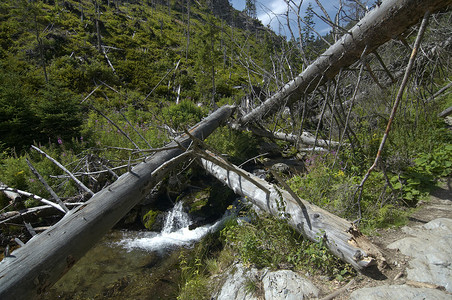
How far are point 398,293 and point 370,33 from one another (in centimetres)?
260

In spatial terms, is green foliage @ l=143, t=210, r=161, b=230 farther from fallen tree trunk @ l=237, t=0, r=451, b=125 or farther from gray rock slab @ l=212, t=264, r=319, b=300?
fallen tree trunk @ l=237, t=0, r=451, b=125

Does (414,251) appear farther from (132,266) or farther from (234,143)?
(234,143)

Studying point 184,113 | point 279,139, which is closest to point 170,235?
point 279,139

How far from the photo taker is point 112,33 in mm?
26375

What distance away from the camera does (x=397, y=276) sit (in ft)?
6.13

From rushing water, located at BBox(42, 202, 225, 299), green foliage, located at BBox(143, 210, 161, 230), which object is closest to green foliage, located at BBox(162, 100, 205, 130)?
green foliage, located at BBox(143, 210, 161, 230)

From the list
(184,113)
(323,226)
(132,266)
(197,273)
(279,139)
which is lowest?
(197,273)

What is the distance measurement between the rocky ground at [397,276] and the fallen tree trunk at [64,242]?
1.62 metres

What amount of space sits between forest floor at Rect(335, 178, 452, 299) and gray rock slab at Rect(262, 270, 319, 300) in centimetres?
27

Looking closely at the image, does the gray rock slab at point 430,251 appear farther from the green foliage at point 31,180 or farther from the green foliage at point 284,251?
the green foliage at point 31,180

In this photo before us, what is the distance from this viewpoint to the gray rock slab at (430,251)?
5.83ft

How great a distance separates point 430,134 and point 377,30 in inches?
108

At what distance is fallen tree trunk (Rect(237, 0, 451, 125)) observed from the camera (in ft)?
6.96

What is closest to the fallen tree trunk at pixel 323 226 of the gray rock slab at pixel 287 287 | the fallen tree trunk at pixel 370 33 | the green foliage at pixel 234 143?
the gray rock slab at pixel 287 287
